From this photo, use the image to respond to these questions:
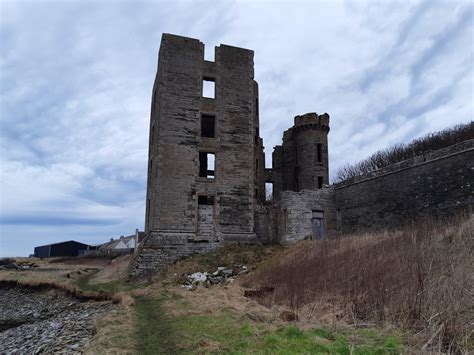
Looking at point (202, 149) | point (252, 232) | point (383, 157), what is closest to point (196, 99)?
point (202, 149)

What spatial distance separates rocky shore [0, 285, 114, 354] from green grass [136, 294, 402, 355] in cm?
232

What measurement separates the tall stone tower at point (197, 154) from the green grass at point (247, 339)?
11716mm

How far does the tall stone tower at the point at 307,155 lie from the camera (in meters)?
30.9

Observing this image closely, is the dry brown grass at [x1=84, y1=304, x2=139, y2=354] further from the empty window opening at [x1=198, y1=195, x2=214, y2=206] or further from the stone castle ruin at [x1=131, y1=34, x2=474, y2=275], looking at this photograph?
the empty window opening at [x1=198, y1=195, x2=214, y2=206]

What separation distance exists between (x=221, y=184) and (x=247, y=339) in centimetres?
1561

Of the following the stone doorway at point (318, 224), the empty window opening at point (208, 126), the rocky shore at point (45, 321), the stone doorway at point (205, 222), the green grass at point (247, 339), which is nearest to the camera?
the green grass at point (247, 339)

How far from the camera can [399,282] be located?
786 cm

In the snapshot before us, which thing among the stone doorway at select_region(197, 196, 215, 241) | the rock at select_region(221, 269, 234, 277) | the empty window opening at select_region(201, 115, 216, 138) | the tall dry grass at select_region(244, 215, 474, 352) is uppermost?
the empty window opening at select_region(201, 115, 216, 138)

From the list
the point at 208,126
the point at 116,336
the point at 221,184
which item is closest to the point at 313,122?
the point at 208,126

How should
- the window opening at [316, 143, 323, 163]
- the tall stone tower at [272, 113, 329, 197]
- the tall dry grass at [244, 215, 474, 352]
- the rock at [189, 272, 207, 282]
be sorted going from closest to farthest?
the tall dry grass at [244, 215, 474, 352] → the rock at [189, 272, 207, 282] → the tall stone tower at [272, 113, 329, 197] → the window opening at [316, 143, 323, 163]

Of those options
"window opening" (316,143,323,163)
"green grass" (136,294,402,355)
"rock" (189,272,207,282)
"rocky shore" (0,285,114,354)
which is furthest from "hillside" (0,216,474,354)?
"window opening" (316,143,323,163)

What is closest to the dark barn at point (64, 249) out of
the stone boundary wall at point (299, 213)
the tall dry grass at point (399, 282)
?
the stone boundary wall at point (299, 213)

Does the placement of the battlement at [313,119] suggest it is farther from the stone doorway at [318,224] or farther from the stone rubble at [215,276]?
the stone rubble at [215,276]

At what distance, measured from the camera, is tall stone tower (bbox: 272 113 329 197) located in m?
30.9
